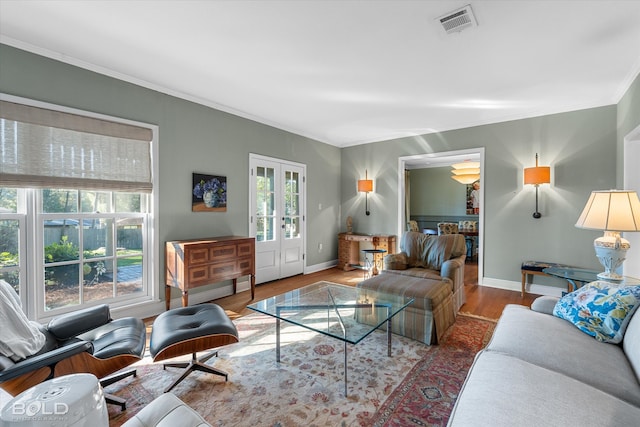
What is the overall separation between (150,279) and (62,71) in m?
2.20

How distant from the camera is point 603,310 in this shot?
1764 millimetres

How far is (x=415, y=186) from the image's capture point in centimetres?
860

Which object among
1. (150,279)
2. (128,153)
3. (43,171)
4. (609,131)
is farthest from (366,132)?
(43,171)

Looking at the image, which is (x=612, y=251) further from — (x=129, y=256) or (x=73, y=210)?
(x=73, y=210)

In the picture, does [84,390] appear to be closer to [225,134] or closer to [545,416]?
[545,416]

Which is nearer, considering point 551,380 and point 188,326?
A: point 551,380

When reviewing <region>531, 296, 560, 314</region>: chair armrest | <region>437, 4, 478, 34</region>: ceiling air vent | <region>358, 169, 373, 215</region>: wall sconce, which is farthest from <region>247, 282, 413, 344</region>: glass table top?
<region>358, 169, 373, 215</region>: wall sconce

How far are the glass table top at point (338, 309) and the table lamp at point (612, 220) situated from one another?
153 cm

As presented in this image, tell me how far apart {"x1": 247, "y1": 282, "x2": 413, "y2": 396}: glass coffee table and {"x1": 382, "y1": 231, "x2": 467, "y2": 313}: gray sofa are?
0.80 meters

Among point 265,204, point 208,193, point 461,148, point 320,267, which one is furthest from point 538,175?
point 208,193

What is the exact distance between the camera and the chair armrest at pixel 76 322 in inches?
75.3

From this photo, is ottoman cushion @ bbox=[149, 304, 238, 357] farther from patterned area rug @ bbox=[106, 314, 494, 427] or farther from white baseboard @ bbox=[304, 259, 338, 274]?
white baseboard @ bbox=[304, 259, 338, 274]

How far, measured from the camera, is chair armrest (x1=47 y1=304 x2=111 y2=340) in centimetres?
191

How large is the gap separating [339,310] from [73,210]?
2703 mm
